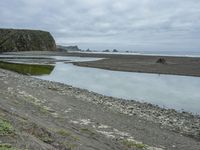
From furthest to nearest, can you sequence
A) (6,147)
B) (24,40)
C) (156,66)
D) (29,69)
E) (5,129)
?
1. (24,40)
2. (156,66)
3. (29,69)
4. (5,129)
5. (6,147)

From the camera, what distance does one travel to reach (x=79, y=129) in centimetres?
1462

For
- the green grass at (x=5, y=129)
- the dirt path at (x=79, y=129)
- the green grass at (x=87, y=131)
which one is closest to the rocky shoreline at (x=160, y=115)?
the dirt path at (x=79, y=129)

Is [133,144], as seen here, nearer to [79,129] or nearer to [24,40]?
[79,129]

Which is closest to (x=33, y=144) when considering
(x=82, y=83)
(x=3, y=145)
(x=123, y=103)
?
(x=3, y=145)

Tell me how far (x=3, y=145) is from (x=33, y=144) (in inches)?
40.8

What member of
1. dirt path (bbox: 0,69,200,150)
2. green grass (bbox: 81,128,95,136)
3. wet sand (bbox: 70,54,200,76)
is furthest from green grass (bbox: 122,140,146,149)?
wet sand (bbox: 70,54,200,76)

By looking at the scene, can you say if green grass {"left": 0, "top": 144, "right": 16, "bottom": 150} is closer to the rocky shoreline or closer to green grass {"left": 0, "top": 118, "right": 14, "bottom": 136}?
green grass {"left": 0, "top": 118, "right": 14, "bottom": 136}

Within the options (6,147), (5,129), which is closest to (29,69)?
(5,129)

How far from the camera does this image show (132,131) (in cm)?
1558

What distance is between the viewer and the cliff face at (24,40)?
490 ft

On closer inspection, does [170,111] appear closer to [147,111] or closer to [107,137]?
[147,111]

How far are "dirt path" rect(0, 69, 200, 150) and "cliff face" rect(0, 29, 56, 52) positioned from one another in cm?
13262

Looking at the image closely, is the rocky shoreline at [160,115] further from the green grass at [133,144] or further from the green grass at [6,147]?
the green grass at [6,147]

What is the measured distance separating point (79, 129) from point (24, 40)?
145 meters
